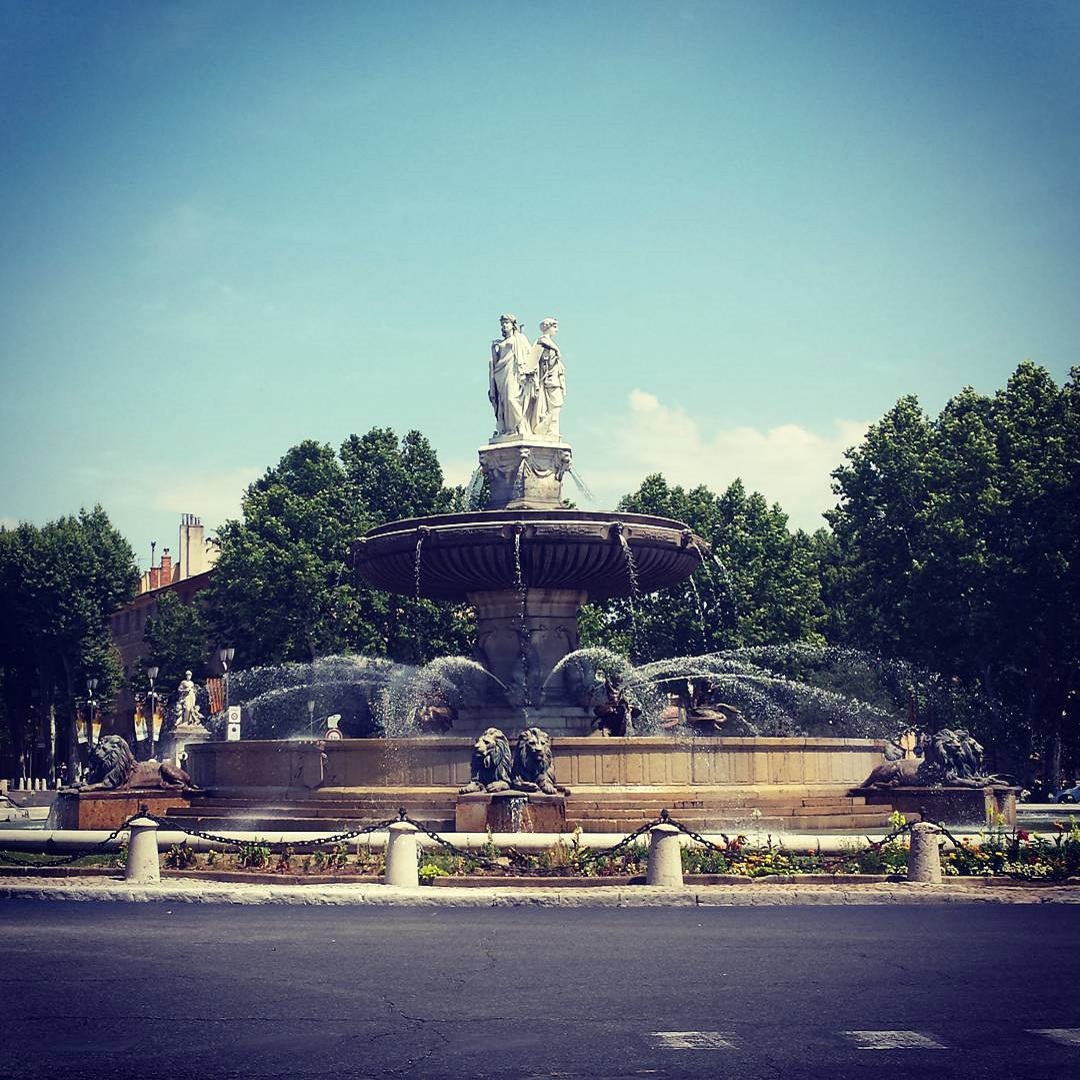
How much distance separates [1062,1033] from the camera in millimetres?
9086

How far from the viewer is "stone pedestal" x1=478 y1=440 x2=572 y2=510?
30.4 m

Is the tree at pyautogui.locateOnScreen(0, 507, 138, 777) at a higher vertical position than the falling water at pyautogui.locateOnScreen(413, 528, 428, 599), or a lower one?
higher

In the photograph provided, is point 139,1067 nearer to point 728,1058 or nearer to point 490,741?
point 728,1058

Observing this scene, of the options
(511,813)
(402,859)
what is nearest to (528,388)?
(511,813)

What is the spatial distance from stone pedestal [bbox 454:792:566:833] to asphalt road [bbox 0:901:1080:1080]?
5770 mm

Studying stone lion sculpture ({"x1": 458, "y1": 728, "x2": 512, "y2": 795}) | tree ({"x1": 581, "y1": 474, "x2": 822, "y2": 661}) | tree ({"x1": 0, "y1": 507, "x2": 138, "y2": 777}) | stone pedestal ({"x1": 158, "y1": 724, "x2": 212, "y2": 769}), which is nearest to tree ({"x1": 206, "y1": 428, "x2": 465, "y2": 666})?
stone pedestal ({"x1": 158, "y1": 724, "x2": 212, "y2": 769})

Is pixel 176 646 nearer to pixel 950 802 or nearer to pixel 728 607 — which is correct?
pixel 728 607

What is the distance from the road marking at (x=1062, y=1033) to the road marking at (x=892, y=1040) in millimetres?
627

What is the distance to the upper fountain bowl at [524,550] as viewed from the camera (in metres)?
27.0

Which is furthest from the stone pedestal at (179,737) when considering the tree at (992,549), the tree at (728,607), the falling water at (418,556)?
the falling water at (418,556)

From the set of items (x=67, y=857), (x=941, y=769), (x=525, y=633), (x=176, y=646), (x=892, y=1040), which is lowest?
(x=892, y=1040)

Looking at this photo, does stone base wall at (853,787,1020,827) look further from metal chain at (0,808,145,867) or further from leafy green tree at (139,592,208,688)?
leafy green tree at (139,592,208,688)

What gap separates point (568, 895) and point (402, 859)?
196 cm

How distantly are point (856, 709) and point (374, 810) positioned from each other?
116 ft
